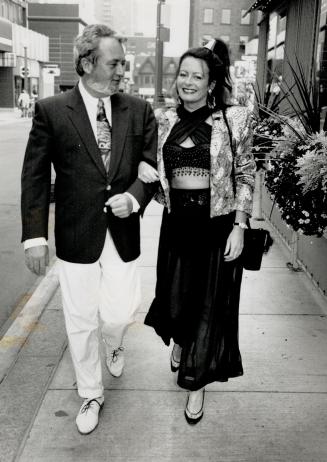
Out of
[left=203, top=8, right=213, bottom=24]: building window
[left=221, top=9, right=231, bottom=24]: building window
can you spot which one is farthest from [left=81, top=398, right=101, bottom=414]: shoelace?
[left=221, top=9, right=231, bottom=24]: building window

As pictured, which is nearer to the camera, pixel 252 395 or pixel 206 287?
pixel 206 287

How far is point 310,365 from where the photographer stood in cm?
358

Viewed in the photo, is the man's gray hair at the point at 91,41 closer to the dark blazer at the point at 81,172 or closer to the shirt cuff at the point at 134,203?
the dark blazer at the point at 81,172

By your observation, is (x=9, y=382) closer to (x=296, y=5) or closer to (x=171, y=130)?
(x=171, y=130)

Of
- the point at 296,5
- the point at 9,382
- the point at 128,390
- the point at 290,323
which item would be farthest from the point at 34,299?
the point at 296,5

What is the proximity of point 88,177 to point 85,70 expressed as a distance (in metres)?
0.52

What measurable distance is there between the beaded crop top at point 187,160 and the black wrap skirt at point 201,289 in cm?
10

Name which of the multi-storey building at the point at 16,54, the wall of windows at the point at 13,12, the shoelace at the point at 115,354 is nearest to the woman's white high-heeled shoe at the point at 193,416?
the shoelace at the point at 115,354

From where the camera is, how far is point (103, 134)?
272cm

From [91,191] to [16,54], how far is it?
60345mm

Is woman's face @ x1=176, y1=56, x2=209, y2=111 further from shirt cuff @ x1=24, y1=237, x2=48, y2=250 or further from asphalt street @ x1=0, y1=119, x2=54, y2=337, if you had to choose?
asphalt street @ x1=0, y1=119, x2=54, y2=337

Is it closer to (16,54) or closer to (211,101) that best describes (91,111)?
(211,101)

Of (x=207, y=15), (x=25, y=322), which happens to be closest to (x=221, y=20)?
(x=207, y=15)

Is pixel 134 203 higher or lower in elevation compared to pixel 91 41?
lower
